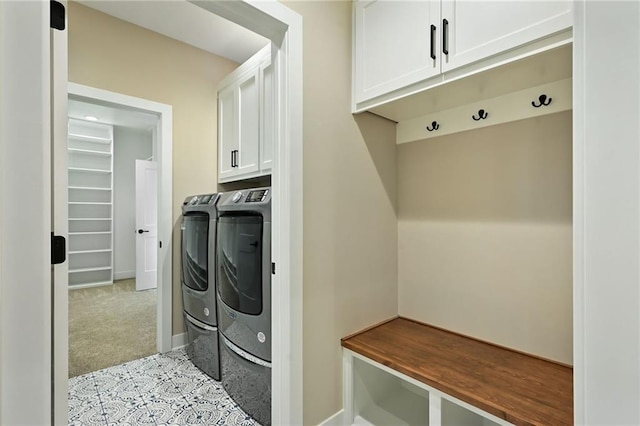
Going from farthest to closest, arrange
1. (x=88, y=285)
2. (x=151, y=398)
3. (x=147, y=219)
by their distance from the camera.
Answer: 1. (x=147, y=219)
2. (x=88, y=285)
3. (x=151, y=398)

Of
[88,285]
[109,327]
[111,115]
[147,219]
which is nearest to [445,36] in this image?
[109,327]

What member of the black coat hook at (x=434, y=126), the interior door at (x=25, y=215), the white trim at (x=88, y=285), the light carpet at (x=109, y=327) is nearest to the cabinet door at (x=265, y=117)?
the black coat hook at (x=434, y=126)

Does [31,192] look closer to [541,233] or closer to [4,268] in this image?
[4,268]

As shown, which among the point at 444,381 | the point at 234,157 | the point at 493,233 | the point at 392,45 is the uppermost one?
the point at 392,45

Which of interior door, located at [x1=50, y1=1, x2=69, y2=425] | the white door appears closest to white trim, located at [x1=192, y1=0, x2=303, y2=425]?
interior door, located at [x1=50, y1=1, x2=69, y2=425]

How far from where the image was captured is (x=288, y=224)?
145cm

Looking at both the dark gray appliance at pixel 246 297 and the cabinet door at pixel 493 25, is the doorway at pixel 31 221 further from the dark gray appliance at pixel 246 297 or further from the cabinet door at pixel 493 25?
the cabinet door at pixel 493 25

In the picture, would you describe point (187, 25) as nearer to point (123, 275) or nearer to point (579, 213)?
point (579, 213)

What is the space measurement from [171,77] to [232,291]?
2.01 metres

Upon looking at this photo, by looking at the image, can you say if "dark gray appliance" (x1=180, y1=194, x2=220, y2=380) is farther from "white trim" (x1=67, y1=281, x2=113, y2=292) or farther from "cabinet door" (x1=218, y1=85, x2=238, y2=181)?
"white trim" (x1=67, y1=281, x2=113, y2=292)

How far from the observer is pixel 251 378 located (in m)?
1.78

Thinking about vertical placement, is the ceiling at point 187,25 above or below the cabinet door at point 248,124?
above

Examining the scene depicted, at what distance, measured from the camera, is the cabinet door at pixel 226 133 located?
2.75 meters

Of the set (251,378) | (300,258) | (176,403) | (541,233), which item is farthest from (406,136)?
(176,403)
